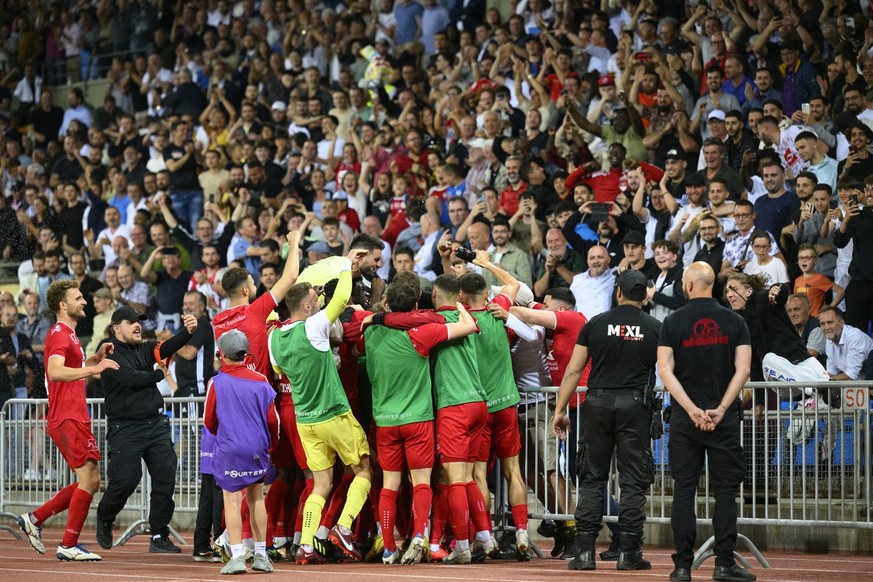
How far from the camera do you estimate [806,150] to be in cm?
1459

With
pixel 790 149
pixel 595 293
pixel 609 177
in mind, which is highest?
pixel 790 149

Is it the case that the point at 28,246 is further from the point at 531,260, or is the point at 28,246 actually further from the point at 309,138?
the point at 531,260

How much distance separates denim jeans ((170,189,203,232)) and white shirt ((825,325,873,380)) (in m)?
11.8

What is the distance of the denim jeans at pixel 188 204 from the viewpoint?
71.2 feet

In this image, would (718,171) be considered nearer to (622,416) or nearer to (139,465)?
(622,416)

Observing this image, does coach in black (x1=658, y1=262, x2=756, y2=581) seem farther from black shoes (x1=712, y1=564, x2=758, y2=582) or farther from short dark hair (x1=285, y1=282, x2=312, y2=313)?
short dark hair (x1=285, y1=282, x2=312, y2=313)

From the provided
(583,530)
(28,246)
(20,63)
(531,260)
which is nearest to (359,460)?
(583,530)

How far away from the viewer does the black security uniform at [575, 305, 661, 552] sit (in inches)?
373

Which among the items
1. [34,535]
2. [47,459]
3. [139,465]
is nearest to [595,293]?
[139,465]

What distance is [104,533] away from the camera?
1138 cm

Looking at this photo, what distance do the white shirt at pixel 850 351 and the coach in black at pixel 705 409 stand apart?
14.6 feet

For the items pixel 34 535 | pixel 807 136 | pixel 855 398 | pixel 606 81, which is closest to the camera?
pixel 855 398

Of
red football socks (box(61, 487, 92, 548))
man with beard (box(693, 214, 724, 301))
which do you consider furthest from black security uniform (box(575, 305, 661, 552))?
man with beard (box(693, 214, 724, 301))

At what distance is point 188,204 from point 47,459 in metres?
8.06
